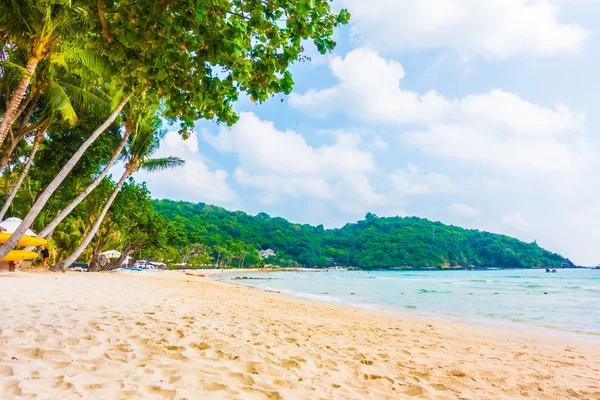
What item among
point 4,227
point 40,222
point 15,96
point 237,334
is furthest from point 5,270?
point 237,334

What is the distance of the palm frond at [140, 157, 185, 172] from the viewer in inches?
801

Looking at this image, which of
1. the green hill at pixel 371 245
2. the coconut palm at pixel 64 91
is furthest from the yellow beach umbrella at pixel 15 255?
the green hill at pixel 371 245

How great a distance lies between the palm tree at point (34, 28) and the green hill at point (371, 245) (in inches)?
2691

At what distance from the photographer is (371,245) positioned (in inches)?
4063

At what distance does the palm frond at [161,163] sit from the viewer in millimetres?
20344

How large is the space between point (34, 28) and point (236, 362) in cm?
967

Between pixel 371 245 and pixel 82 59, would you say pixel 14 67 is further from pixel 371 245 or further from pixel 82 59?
pixel 371 245

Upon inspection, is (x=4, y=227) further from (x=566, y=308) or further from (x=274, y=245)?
(x=274, y=245)

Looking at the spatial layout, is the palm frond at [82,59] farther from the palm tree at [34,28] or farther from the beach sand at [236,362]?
the beach sand at [236,362]

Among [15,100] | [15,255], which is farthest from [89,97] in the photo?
[15,255]

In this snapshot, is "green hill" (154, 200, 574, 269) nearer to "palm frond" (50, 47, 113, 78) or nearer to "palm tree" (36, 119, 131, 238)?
"palm tree" (36, 119, 131, 238)

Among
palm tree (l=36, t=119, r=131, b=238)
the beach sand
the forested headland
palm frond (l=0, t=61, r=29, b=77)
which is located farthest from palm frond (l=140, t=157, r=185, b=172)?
the beach sand

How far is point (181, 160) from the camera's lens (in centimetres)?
2127

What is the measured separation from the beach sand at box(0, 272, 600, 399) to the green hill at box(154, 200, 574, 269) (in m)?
72.4
